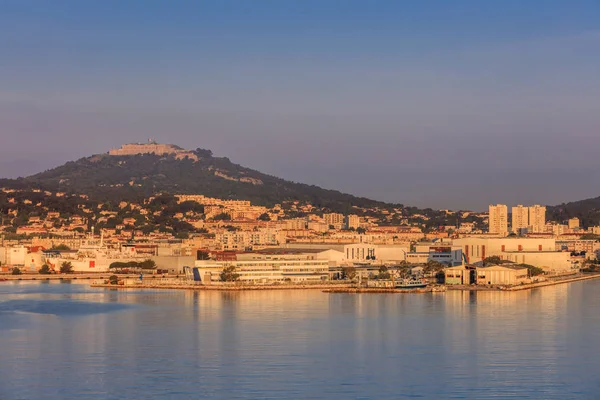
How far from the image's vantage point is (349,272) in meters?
28.1

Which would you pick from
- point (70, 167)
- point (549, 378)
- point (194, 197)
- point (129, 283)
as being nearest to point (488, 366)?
point (549, 378)

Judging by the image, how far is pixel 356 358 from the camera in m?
12.4

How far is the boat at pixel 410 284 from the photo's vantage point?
80.9ft

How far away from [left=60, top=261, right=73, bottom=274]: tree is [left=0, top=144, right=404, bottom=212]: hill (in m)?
24.4

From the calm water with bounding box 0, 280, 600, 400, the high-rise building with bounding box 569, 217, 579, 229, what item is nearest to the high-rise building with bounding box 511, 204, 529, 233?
the high-rise building with bounding box 569, 217, 579, 229

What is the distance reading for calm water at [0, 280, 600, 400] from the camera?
10594 millimetres

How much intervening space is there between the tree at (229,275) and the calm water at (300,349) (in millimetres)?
5867

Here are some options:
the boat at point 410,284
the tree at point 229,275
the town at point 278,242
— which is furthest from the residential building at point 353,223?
the boat at point 410,284

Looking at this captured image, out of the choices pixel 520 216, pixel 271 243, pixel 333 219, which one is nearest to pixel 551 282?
pixel 271 243

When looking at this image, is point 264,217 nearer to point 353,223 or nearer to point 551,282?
point 353,223

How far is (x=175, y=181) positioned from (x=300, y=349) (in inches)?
2539

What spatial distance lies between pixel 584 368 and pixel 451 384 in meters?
1.67

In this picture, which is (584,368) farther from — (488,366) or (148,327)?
(148,327)

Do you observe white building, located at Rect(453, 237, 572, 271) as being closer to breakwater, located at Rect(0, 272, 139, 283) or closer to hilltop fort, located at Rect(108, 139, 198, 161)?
breakwater, located at Rect(0, 272, 139, 283)
